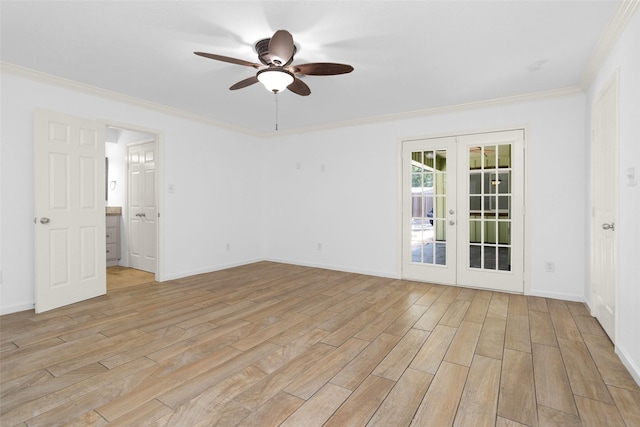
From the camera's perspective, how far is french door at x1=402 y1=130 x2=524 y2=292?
13.4 feet

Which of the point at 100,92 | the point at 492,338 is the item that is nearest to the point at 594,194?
the point at 492,338

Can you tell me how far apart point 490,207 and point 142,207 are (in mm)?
5481

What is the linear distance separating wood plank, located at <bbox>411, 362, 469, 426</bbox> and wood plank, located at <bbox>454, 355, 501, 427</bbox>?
35 mm

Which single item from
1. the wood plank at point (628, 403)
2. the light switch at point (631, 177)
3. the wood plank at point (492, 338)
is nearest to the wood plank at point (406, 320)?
the wood plank at point (492, 338)

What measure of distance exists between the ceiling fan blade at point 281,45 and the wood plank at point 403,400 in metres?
2.39

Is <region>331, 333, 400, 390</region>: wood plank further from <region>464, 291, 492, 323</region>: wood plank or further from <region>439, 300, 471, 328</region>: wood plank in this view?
<region>464, 291, 492, 323</region>: wood plank

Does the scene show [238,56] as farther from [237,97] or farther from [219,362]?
[219,362]

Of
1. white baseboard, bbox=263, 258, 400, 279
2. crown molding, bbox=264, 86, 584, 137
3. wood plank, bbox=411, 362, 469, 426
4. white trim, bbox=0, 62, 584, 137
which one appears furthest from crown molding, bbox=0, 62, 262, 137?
wood plank, bbox=411, 362, 469, 426

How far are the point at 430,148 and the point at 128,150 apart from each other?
5.16 m

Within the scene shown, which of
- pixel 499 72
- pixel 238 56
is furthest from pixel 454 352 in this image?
pixel 238 56

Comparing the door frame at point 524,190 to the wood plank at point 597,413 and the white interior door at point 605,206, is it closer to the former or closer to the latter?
the white interior door at point 605,206

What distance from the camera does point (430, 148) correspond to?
4602 mm

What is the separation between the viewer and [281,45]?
2246 millimetres

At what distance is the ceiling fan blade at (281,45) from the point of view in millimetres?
2166
